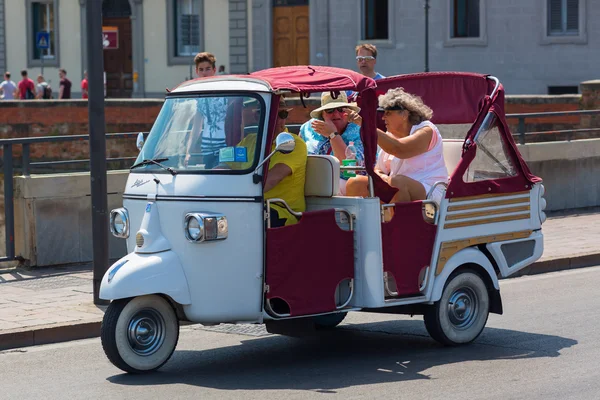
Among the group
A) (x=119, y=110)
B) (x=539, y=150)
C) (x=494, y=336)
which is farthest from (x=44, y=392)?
(x=119, y=110)

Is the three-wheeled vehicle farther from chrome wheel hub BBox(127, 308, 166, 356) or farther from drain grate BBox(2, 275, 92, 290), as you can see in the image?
drain grate BBox(2, 275, 92, 290)

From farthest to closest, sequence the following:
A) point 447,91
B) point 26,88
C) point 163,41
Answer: point 163,41 < point 26,88 < point 447,91

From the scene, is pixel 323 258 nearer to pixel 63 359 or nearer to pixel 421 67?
pixel 63 359

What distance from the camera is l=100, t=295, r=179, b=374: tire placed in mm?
7969

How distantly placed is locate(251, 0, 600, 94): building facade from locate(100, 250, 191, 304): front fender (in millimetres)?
29199

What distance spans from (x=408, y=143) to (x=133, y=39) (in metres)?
36.7

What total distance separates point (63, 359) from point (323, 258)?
225 centimetres

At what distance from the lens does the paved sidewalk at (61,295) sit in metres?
9.94

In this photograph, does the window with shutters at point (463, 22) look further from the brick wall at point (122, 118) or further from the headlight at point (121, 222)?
the headlight at point (121, 222)

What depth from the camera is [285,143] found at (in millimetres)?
7863

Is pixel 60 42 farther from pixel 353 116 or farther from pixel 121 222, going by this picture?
pixel 121 222

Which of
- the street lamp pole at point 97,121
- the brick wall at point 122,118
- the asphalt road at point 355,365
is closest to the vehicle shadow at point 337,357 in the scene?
the asphalt road at point 355,365

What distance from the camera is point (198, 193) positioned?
8102mm

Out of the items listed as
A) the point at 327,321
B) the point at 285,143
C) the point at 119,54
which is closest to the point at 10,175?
the point at 327,321
